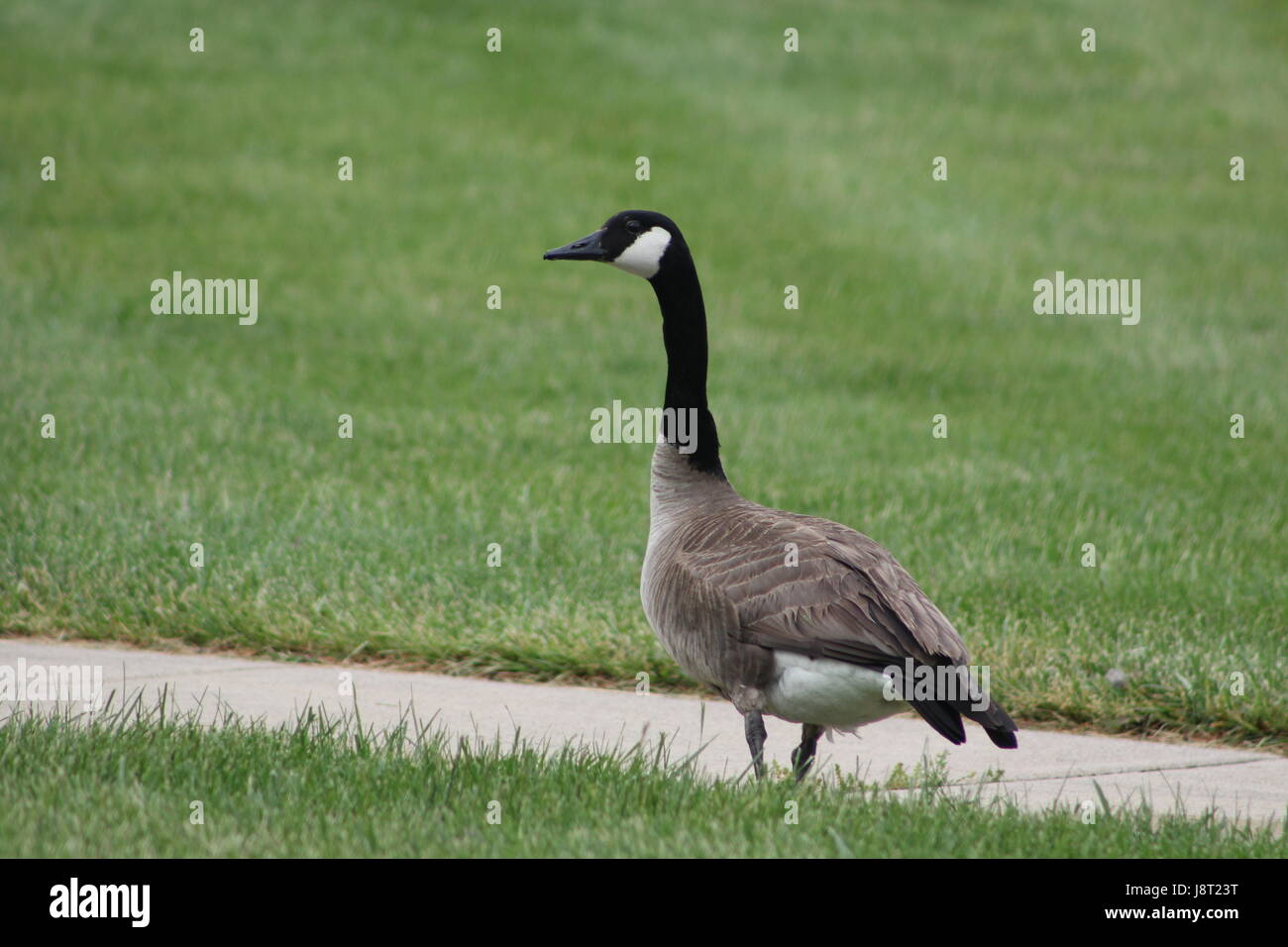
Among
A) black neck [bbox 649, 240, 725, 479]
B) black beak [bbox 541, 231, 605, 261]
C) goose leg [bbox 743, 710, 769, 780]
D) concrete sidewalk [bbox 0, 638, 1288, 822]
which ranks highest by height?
black beak [bbox 541, 231, 605, 261]

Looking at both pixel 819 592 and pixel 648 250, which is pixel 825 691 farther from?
pixel 648 250

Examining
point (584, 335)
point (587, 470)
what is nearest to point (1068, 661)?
point (587, 470)

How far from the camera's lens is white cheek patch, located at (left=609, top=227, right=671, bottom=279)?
5.29m

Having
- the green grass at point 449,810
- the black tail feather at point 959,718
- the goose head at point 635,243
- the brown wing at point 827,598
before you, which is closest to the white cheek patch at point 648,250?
the goose head at point 635,243

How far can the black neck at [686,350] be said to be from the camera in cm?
532

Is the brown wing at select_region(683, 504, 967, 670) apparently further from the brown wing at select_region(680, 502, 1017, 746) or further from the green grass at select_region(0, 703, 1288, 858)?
the green grass at select_region(0, 703, 1288, 858)

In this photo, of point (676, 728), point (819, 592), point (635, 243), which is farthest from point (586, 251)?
point (676, 728)

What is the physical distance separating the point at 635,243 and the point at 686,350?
16.6 inches

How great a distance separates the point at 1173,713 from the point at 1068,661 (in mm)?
485

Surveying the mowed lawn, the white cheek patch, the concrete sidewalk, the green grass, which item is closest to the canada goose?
the white cheek patch

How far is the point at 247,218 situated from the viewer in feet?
46.2

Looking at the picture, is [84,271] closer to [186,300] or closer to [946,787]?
[186,300]

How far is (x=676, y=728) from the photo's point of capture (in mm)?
5543

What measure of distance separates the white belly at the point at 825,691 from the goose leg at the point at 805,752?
236mm
